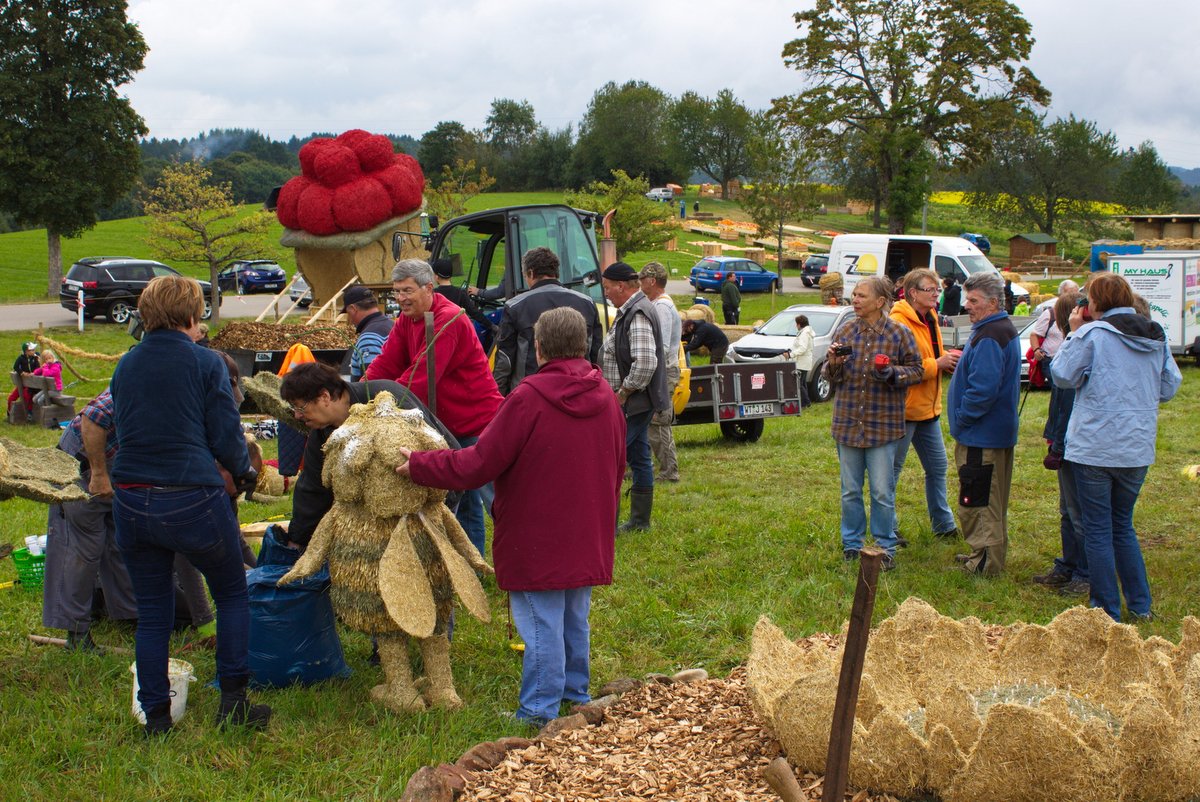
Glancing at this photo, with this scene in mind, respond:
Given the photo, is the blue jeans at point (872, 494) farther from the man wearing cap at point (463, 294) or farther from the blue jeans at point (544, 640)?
the man wearing cap at point (463, 294)

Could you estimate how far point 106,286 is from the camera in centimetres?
2459

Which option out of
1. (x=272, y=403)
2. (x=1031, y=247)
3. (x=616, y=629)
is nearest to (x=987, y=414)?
(x=616, y=629)

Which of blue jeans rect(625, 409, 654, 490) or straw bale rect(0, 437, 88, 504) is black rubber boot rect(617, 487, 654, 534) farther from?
straw bale rect(0, 437, 88, 504)

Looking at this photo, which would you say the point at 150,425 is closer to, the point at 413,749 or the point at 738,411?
the point at 413,749

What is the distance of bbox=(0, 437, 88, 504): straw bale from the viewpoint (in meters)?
4.11

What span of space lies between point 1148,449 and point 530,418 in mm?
3408

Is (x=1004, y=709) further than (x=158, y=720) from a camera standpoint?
No

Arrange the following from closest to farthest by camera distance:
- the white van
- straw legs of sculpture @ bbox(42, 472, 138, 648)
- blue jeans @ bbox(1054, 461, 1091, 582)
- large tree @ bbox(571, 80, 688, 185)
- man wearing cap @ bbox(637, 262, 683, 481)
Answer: straw legs of sculpture @ bbox(42, 472, 138, 648) → blue jeans @ bbox(1054, 461, 1091, 582) → man wearing cap @ bbox(637, 262, 683, 481) → the white van → large tree @ bbox(571, 80, 688, 185)

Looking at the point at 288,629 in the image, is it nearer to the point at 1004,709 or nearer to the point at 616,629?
the point at 616,629

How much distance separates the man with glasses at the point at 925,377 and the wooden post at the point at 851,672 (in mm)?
4073

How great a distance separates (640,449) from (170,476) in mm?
4090

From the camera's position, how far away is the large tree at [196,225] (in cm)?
2488

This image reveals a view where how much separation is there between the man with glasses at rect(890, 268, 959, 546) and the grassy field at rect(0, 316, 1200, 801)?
62 centimetres

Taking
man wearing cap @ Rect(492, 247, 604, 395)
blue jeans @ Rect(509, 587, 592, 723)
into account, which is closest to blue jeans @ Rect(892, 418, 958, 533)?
man wearing cap @ Rect(492, 247, 604, 395)
